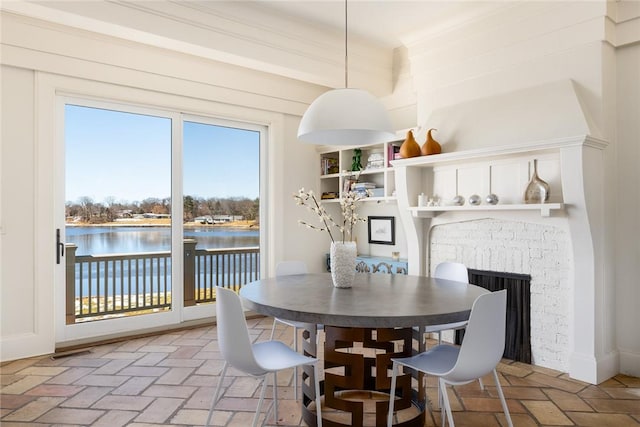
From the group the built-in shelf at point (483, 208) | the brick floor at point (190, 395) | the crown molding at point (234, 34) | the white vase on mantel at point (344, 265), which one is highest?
the crown molding at point (234, 34)

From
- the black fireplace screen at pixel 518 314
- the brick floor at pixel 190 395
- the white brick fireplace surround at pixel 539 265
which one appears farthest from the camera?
the black fireplace screen at pixel 518 314

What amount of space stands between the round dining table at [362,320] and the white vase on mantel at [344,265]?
72 millimetres

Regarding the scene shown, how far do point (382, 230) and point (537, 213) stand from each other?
1.94 meters

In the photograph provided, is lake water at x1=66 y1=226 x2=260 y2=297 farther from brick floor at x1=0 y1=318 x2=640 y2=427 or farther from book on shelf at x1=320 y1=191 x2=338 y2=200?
book on shelf at x1=320 y1=191 x2=338 y2=200

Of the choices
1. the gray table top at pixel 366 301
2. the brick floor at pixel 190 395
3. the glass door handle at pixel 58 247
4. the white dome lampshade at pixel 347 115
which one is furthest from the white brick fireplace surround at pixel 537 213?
the glass door handle at pixel 58 247

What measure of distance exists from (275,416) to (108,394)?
118 centimetres

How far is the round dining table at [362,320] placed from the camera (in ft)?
6.53

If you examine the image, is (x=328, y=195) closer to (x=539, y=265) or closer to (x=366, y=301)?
(x=539, y=265)

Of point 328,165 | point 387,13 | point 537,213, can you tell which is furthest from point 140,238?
point 537,213

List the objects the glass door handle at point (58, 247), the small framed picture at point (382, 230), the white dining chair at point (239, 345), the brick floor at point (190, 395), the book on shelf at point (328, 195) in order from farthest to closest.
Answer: the book on shelf at point (328, 195), the small framed picture at point (382, 230), the glass door handle at point (58, 247), the brick floor at point (190, 395), the white dining chair at point (239, 345)

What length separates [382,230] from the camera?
5.12 m

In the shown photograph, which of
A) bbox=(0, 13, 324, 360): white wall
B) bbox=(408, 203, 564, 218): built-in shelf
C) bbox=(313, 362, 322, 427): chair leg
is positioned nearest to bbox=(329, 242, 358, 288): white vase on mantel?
bbox=(313, 362, 322, 427): chair leg

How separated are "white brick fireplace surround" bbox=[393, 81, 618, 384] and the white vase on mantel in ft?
4.81

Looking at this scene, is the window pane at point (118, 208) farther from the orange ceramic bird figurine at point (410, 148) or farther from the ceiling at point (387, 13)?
the orange ceramic bird figurine at point (410, 148)
